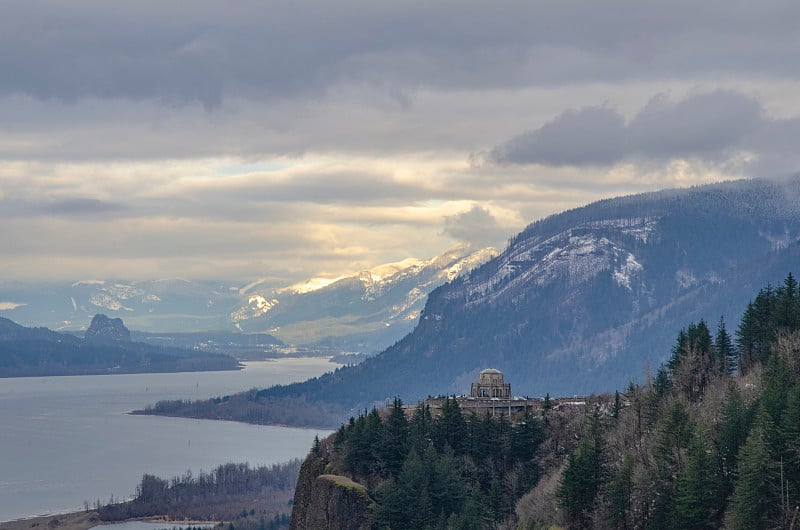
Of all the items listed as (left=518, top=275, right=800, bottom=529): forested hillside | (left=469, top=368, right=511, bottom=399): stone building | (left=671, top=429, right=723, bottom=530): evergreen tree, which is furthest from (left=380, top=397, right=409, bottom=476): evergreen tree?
(left=671, top=429, right=723, bottom=530): evergreen tree

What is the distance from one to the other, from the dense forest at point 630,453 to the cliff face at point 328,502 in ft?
4.60

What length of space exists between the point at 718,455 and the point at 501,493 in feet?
110

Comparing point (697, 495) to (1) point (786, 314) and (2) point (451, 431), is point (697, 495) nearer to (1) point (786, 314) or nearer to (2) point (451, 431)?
(1) point (786, 314)

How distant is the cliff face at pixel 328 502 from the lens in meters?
138

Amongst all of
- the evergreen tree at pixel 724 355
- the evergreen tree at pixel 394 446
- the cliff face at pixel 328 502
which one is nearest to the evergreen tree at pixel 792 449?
the evergreen tree at pixel 724 355

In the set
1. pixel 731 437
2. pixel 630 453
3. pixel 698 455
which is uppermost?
pixel 731 437

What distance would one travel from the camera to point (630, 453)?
4594 inches

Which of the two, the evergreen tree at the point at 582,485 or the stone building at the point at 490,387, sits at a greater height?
the stone building at the point at 490,387

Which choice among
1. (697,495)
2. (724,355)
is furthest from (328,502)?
(697,495)

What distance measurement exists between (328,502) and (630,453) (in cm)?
3798

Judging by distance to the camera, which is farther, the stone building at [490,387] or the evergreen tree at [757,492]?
the stone building at [490,387]

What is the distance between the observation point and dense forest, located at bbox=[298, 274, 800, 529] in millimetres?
102188

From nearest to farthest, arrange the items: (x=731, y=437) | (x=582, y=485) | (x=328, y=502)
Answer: (x=731, y=437), (x=582, y=485), (x=328, y=502)

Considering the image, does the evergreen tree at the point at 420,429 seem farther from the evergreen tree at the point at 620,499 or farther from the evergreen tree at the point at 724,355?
the evergreen tree at the point at 620,499
